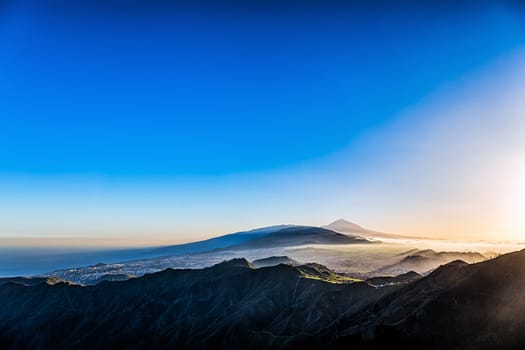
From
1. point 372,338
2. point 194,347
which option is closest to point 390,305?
point 372,338

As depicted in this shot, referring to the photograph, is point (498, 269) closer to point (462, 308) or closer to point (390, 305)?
point (462, 308)

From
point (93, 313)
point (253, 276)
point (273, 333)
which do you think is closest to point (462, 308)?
point (273, 333)

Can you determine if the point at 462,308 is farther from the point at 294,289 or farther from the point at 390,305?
the point at 294,289

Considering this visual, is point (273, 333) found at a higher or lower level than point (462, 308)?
lower

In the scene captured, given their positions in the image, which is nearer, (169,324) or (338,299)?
(338,299)

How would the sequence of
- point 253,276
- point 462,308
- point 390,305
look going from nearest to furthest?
point 462,308
point 390,305
point 253,276

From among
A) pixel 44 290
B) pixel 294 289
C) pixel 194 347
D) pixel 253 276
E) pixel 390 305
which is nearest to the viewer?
pixel 390 305

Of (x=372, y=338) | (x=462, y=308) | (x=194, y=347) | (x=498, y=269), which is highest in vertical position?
(x=498, y=269)
